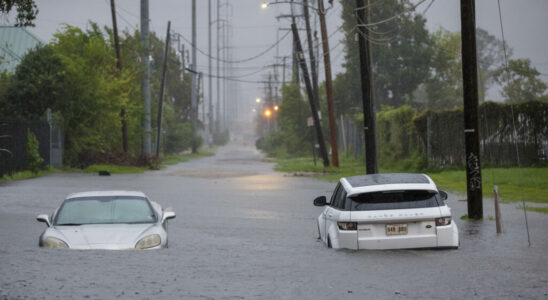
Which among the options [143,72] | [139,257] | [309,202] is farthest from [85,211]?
[143,72]

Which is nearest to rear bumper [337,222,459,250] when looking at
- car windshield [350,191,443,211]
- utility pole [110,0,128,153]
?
car windshield [350,191,443,211]

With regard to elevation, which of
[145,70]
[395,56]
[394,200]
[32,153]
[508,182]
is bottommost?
[508,182]

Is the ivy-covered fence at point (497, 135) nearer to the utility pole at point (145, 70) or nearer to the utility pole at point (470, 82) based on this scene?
the utility pole at point (470, 82)

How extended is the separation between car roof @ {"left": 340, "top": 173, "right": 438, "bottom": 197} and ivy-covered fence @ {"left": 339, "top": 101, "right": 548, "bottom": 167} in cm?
1836

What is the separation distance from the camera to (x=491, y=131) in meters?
32.9

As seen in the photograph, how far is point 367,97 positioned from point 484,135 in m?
8.53

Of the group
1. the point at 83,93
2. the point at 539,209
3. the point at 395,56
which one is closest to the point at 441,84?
the point at 395,56

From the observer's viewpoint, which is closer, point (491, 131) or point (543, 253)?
point (543, 253)

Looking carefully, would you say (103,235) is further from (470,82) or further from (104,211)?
(470,82)

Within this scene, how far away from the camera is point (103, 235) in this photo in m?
12.2

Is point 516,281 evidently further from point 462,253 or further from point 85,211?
point 85,211

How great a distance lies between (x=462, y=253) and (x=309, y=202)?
12187mm

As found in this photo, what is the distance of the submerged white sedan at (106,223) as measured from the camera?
12.0m

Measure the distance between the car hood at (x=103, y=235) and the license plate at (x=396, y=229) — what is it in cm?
387
